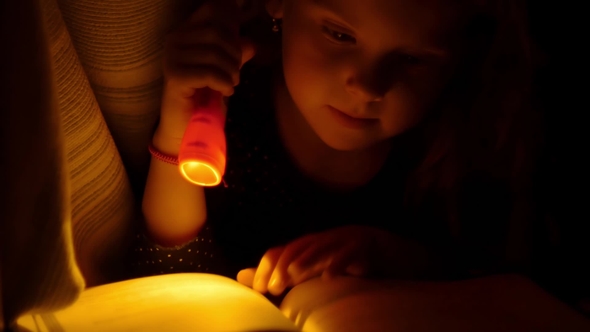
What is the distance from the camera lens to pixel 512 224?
70cm

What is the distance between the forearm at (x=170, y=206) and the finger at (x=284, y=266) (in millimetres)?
126

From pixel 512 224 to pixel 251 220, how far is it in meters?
0.31

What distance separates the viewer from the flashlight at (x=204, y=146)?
0.43m

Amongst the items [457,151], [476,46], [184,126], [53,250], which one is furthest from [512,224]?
[53,250]

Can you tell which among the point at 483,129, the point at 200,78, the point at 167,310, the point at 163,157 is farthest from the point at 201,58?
the point at 483,129

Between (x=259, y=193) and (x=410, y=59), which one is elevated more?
(x=410, y=59)

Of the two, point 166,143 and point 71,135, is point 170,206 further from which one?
point 71,135

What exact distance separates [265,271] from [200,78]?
184 mm

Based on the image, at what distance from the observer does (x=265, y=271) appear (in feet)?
1.81

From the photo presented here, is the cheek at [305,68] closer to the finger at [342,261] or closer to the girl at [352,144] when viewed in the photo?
the girl at [352,144]

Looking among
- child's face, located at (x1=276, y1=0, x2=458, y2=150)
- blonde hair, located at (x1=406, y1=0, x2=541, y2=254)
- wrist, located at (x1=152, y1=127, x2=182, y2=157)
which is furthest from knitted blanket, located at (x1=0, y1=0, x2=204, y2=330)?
blonde hair, located at (x1=406, y1=0, x2=541, y2=254)

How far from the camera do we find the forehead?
49cm

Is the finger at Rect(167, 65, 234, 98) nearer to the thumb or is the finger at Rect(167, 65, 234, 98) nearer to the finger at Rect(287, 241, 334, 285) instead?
the thumb

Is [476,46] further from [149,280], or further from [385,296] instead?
→ [149,280]
